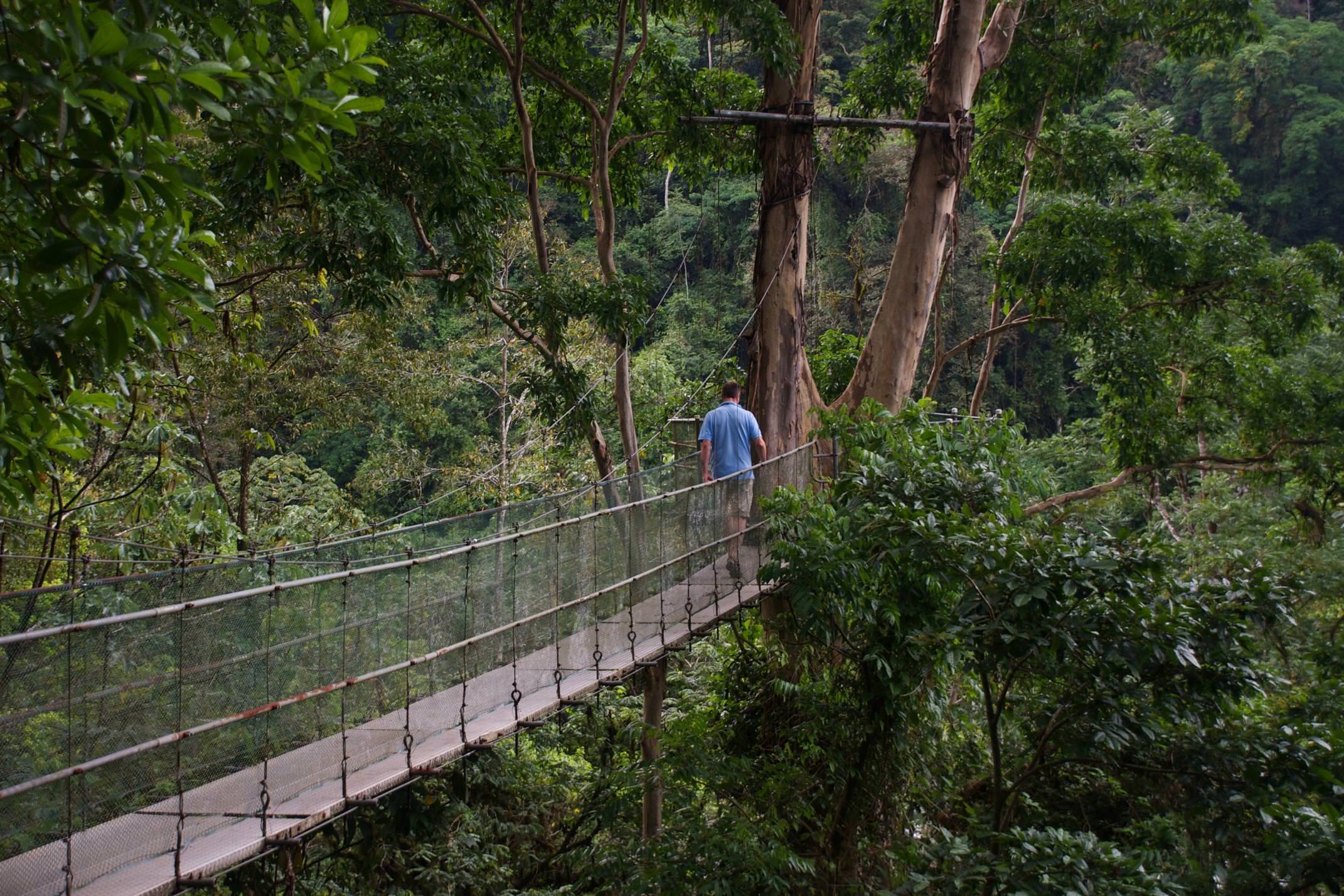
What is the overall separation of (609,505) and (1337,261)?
19.4 feet

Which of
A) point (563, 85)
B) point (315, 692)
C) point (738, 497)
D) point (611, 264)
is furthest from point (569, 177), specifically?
point (315, 692)

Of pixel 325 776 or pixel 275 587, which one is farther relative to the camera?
pixel 325 776

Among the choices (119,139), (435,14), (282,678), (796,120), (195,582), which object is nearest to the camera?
(119,139)

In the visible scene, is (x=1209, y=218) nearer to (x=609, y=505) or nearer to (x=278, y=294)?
(x=609, y=505)

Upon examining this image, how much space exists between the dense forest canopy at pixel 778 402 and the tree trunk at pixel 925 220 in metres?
0.03

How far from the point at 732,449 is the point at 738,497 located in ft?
0.87

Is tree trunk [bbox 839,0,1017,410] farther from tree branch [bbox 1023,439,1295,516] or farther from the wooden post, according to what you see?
the wooden post

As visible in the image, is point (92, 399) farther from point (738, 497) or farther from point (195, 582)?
point (738, 497)

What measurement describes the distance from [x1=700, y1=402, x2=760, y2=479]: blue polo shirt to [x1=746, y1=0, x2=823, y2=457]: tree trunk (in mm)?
1042

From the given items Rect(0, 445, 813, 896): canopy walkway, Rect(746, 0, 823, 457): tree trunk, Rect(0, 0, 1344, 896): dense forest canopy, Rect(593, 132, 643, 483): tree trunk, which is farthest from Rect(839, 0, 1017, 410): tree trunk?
Rect(0, 445, 813, 896): canopy walkway

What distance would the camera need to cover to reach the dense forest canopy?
6.77ft

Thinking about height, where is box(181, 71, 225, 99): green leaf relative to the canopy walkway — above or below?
above

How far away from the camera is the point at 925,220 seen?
635cm

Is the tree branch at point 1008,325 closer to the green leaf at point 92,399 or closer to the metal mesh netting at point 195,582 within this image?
the metal mesh netting at point 195,582
